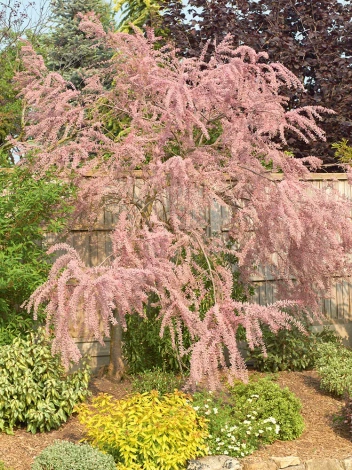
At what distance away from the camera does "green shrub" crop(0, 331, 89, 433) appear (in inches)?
254

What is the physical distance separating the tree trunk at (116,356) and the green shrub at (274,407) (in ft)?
5.30

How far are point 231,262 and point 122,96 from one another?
2341mm

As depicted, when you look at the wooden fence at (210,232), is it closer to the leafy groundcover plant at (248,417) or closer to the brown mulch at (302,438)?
the brown mulch at (302,438)

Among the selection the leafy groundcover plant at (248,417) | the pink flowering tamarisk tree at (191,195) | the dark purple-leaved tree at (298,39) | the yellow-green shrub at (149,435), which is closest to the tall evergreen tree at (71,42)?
the dark purple-leaved tree at (298,39)

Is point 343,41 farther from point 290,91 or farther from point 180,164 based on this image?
point 180,164

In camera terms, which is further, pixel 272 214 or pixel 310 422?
pixel 310 422

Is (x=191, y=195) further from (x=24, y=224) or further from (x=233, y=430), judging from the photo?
(x=233, y=430)

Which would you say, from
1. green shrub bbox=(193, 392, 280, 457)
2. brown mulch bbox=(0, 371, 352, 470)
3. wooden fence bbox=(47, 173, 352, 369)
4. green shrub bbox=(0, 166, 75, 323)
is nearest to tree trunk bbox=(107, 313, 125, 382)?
brown mulch bbox=(0, 371, 352, 470)

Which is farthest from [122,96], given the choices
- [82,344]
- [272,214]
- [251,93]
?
[82,344]

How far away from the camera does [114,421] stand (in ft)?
18.9


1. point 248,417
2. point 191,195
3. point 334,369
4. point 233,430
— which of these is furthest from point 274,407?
point 191,195

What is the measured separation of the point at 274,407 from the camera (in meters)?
6.59

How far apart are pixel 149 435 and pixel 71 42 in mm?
13511

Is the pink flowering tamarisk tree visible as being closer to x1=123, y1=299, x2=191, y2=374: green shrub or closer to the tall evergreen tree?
x1=123, y1=299, x2=191, y2=374: green shrub
